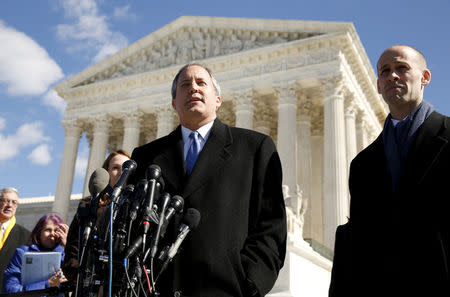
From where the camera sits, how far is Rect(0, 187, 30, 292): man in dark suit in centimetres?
768

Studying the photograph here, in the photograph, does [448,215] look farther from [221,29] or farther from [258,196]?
[221,29]

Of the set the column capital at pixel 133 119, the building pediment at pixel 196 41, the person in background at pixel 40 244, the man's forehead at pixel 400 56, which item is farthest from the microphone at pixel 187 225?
the column capital at pixel 133 119

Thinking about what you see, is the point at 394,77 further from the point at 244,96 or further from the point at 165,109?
the point at 165,109

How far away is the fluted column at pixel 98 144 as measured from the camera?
35.4 meters

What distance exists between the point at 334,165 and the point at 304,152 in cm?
Result: 534

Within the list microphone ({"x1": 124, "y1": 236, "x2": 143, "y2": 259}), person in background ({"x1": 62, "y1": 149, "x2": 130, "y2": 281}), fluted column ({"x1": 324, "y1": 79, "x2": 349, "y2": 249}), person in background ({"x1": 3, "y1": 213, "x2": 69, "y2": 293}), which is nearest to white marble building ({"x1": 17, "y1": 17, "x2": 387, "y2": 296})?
fluted column ({"x1": 324, "y1": 79, "x2": 349, "y2": 249})

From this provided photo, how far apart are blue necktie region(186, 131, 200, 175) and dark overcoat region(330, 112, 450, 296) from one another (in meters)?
1.38

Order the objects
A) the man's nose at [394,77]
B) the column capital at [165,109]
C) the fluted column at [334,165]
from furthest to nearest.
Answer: the column capital at [165,109], the fluted column at [334,165], the man's nose at [394,77]

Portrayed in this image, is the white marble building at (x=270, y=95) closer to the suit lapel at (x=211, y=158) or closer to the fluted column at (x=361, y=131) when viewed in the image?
the fluted column at (x=361, y=131)

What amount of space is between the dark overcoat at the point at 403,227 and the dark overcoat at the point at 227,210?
58 centimetres

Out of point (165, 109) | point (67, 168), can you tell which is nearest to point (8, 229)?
point (165, 109)

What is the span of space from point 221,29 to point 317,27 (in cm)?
785

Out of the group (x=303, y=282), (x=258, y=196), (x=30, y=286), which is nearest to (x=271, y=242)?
(x=258, y=196)

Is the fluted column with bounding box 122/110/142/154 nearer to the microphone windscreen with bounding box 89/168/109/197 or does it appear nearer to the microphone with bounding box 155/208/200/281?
the microphone windscreen with bounding box 89/168/109/197
